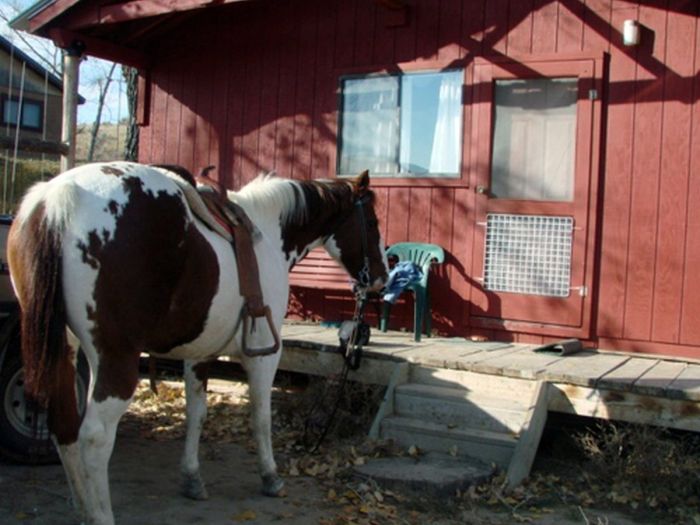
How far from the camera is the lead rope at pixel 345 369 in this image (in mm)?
4938

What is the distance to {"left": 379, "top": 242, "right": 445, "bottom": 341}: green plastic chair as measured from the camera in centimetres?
627

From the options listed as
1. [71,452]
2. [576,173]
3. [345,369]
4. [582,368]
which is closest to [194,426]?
[71,452]

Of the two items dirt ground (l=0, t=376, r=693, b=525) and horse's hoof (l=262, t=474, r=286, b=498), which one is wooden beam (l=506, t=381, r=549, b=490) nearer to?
dirt ground (l=0, t=376, r=693, b=525)

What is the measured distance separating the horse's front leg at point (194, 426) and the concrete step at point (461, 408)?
143 centimetres

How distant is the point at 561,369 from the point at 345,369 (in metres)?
1.40

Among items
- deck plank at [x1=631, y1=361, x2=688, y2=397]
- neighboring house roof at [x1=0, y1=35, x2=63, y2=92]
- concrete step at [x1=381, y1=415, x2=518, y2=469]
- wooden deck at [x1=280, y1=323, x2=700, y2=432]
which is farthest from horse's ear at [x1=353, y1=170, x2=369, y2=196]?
neighboring house roof at [x1=0, y1=35, x2=63, y2=92]

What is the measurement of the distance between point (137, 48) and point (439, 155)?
3.51 meters

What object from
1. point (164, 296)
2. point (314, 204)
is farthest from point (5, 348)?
point (314, 204)

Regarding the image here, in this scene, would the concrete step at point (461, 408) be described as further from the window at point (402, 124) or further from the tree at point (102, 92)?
the tree at point (102, 92)

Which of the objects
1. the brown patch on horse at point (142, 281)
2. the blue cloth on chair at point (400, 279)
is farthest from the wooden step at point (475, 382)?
the brown patch on horse at point (142, 281)

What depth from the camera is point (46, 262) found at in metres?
2.93

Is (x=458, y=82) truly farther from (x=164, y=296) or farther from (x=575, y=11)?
(x=164, y=296)

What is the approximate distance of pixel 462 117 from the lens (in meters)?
6.59

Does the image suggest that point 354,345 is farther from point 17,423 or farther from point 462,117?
point 462,117
